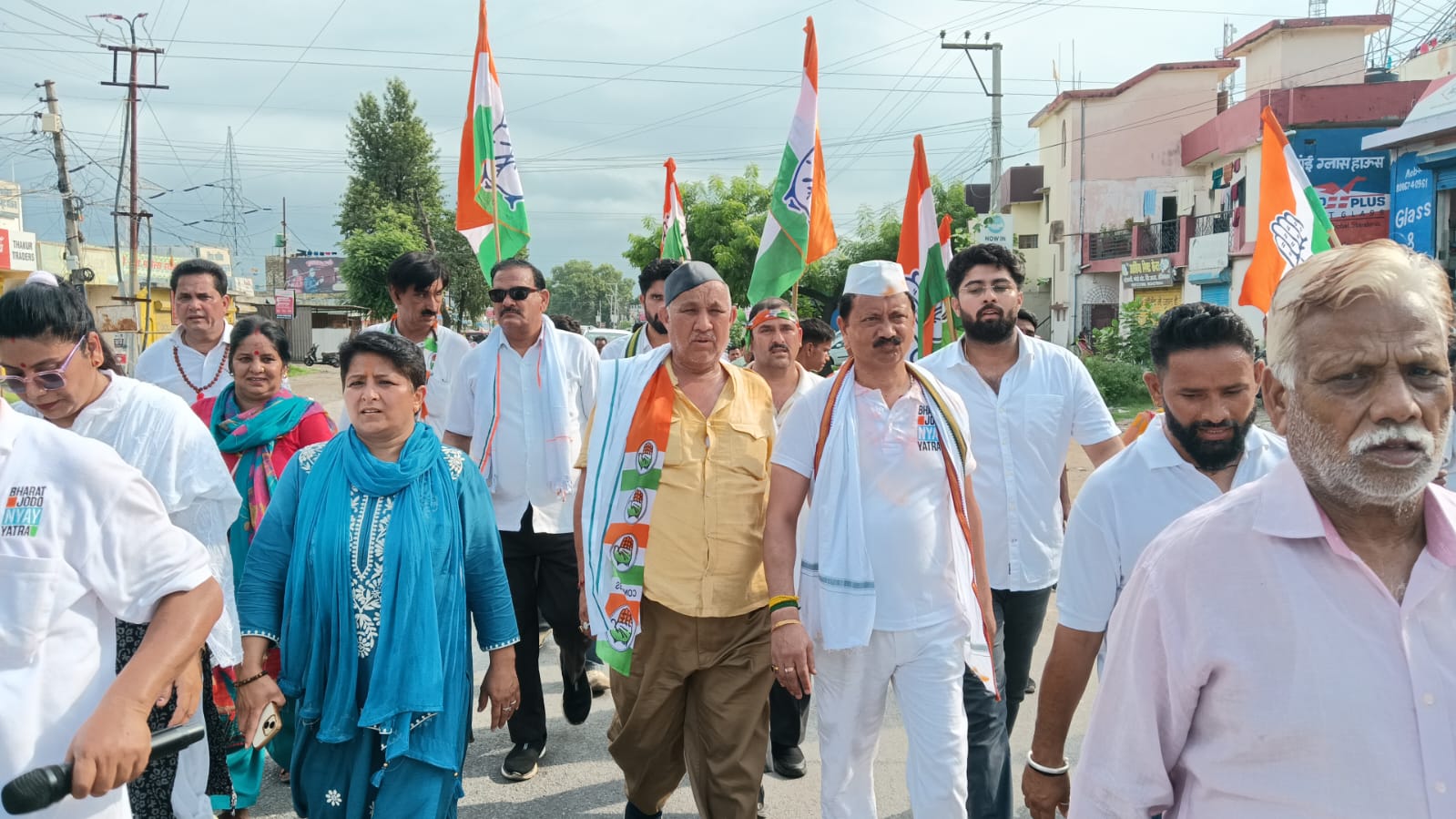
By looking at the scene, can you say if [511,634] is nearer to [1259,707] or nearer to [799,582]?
[799,582]

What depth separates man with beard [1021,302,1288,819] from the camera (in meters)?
2.68

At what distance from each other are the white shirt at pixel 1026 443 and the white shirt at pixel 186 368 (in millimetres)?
3332

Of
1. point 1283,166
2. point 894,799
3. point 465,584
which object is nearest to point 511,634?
point 465,584

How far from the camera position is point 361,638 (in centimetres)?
321

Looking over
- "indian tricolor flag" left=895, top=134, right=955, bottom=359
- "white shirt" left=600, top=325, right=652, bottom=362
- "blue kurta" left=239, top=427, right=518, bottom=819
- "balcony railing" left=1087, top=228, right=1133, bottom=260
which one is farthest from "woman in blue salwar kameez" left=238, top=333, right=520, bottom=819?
"balcony railing" left=1087, top=228, right=1133, bottom=260

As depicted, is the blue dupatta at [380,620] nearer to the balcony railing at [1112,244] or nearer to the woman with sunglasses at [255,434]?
the woman with sunglasses at [255,434]

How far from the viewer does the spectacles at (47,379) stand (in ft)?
9.45

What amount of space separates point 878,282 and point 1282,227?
258 centimetres

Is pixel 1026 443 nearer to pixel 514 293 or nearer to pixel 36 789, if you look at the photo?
pixel 514 293

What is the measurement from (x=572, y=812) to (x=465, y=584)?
52.8 inches

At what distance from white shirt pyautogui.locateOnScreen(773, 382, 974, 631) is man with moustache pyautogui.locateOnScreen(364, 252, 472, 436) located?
2518 millimetres

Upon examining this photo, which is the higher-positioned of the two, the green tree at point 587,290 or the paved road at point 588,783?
the green tree at point 587,290

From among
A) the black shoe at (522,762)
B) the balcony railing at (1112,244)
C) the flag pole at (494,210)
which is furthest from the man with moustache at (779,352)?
the balcony railing at (1112,244)

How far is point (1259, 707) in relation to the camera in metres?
1.59
